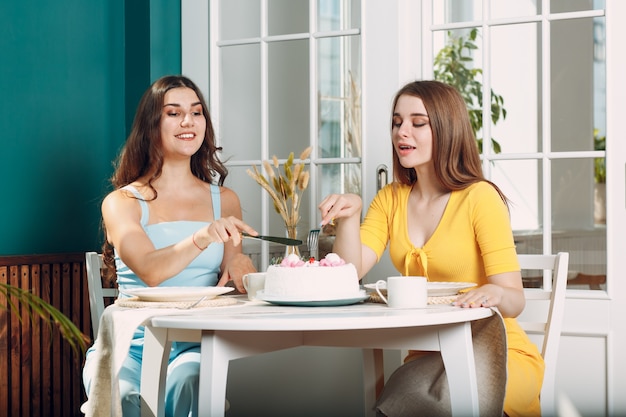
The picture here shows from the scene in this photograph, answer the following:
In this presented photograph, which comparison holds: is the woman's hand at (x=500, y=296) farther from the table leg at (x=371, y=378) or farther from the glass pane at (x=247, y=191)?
the glass pane at (x=247, y=191)

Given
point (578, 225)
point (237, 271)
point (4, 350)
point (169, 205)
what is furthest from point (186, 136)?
point (578, 225)

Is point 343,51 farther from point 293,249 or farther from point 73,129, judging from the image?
point 293,249

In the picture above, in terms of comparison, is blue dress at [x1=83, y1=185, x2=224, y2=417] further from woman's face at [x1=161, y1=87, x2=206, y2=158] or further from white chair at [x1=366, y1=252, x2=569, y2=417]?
white chair at [x1=366, y1=252, x2=569, y2=417]

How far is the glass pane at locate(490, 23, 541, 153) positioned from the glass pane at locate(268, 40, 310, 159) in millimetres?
749

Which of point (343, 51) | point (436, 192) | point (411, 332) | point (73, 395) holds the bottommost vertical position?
point (73, 395)

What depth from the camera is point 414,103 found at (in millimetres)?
2387

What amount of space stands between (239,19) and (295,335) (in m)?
1.79

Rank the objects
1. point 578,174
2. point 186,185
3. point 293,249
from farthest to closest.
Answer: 1. point 578,174
2. point 186,185
3. point 293,249

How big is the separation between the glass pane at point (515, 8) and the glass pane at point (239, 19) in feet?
3.08

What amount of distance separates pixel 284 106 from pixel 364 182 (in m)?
0.52

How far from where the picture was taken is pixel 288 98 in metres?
3.43

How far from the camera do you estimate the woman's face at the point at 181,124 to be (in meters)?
2.66

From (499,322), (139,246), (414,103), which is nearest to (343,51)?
(414,103)

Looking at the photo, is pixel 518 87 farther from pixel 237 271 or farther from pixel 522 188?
pixel 237 271
